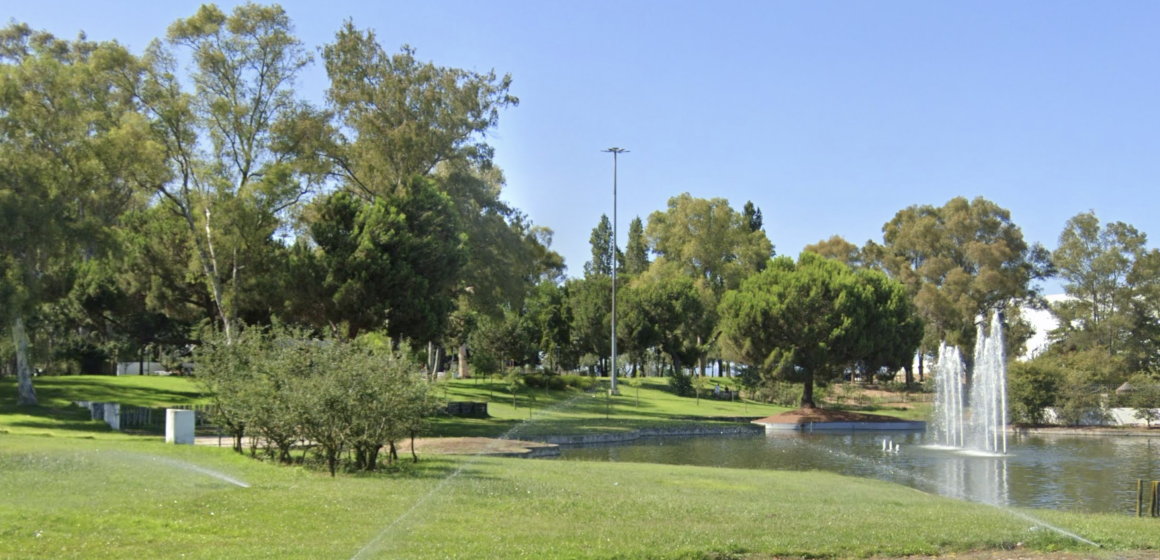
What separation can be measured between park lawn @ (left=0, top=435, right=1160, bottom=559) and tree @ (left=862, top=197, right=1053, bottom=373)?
218 ft

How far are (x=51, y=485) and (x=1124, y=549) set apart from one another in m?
15.8

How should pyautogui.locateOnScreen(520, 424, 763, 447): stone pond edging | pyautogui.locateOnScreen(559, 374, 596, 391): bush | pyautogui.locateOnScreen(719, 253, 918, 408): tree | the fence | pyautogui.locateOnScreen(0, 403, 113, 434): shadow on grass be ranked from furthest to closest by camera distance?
pyautogui.locateOnScreen(559, 374, 596, 391): bush, pyautogui.locateOnScreen(719, 253, 918, 408): tree, pyautogui.locateOnScreen(520, 424, 763, 447): stone pond edging, the fence, pyautogui.locateOnScreen(0, 403, 113, 434): shadow on grass

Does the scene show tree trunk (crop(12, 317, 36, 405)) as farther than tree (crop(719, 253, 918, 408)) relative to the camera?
No

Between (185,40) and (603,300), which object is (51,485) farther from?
(603,300)

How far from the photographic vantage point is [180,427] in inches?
1025

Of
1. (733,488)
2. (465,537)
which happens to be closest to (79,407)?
(733,488)

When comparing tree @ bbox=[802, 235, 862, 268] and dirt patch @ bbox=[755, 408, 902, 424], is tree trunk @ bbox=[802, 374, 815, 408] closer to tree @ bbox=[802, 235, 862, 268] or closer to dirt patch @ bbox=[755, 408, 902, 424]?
dirt patch @ bbox=[755, 408, 902, 424]

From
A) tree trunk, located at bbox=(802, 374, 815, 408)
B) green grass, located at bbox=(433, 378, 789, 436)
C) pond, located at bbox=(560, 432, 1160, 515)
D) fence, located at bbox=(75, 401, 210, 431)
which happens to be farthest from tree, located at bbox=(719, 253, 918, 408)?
fence, located at bbox=(75, 401, 210, 431)

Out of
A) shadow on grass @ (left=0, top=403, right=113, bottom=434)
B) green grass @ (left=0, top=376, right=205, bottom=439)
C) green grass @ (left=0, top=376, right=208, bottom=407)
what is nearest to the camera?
green grass @ (left=0, top=376, right=205, bottom=439)

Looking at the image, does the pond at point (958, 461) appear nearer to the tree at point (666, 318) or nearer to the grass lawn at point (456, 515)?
the grass lawn at point (456, 515)

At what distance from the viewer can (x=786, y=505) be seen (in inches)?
672

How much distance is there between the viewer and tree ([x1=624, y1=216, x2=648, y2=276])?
11450 centimetres

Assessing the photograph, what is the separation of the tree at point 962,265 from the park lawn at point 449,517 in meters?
66.3

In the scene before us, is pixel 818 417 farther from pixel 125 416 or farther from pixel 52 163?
pixel 52 163
